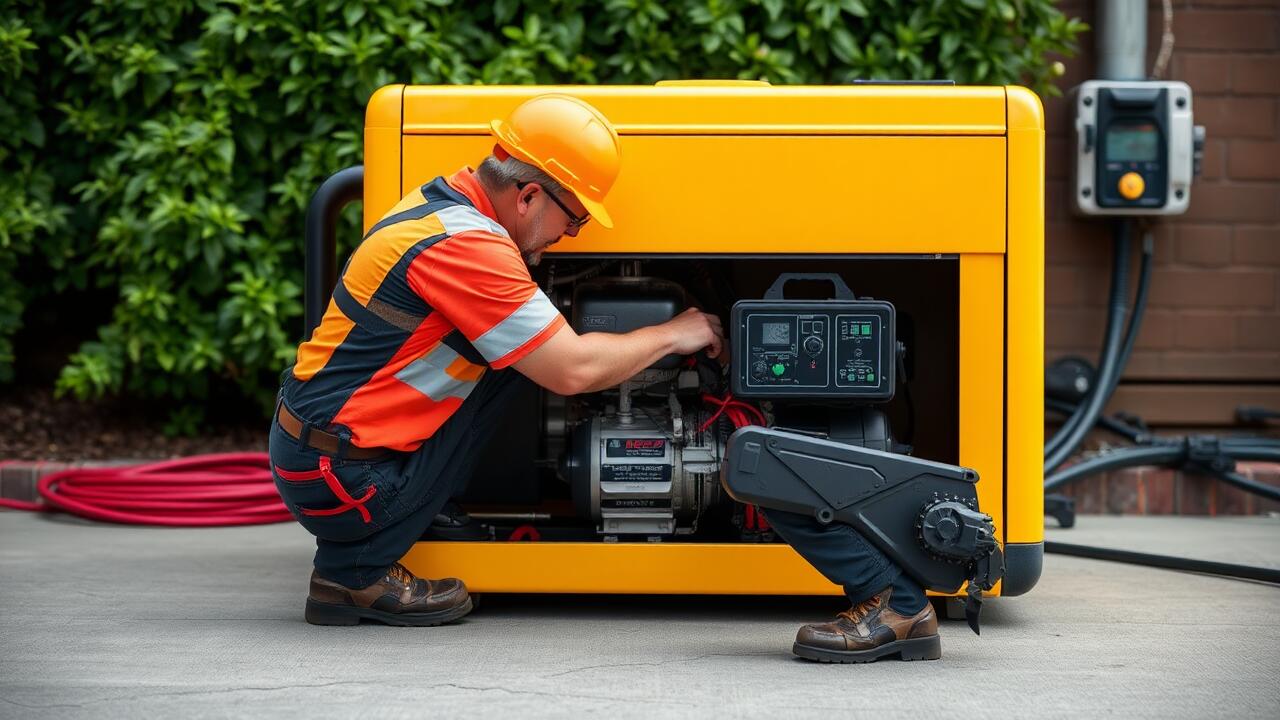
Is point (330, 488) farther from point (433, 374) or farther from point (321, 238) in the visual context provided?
point (321, 238)

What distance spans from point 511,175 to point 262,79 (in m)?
2.49

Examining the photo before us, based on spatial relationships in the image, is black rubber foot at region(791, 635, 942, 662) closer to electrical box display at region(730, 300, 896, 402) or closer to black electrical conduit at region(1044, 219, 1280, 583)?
electrical box display at region(730, 300, 896, 402)

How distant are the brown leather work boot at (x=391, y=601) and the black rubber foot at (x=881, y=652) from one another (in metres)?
0.81

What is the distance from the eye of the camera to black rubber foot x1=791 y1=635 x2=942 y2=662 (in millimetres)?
2912

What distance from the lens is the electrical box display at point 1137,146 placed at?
5.30 m

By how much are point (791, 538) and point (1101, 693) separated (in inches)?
26.7

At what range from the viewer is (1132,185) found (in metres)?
5.35

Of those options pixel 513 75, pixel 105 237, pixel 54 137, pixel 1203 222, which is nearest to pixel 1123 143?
pixel 1203 222

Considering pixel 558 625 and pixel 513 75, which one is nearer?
pixel 558 625

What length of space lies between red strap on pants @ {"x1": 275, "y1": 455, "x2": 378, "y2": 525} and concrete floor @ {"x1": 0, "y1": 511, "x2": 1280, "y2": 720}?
0.89 feet

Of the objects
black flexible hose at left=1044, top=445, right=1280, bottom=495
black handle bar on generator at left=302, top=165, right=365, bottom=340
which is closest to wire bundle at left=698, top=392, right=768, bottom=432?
black handle bar on generator at left=302, top=165, right=365, bottom=340

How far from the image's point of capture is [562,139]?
118 inches

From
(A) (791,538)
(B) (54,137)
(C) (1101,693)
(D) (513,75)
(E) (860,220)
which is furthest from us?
(B) (54,137)

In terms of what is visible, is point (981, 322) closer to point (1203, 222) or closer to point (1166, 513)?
point (1166, 513)
